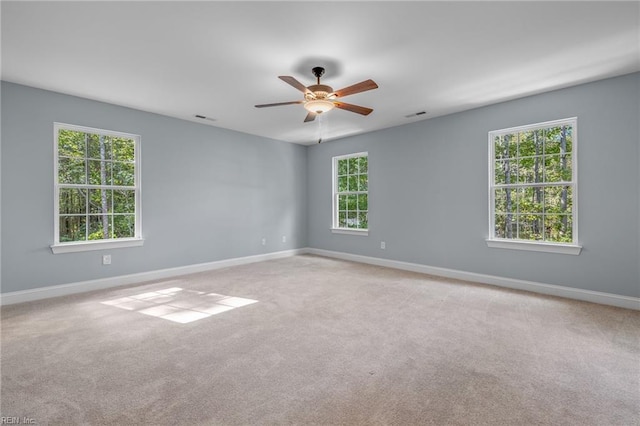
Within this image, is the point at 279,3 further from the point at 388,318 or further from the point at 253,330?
the point at 388,318

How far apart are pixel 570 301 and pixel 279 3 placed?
4492 mm

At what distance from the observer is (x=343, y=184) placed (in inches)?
262

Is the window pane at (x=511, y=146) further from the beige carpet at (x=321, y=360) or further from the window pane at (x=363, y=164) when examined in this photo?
the window pane at (x=363, y=164)

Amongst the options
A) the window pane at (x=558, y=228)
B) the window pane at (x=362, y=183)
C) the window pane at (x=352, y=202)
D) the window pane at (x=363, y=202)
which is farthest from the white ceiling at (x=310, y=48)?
the window pane at (x=352, y=202)

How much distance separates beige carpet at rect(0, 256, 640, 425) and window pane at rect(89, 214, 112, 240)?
3.03 ft

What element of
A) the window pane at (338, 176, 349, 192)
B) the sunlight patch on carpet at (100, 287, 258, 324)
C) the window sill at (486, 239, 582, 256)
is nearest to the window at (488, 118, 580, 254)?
the window sill at (486, 239, 582, 256)

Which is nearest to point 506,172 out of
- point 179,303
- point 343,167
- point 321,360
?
point 343,167

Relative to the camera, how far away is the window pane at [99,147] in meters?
4.22

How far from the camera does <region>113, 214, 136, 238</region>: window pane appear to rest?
14.5 ft

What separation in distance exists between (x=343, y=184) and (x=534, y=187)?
3563 mm

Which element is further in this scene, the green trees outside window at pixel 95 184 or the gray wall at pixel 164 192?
the green trees outside window at pixel 95 184

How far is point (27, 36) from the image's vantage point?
2.58 m

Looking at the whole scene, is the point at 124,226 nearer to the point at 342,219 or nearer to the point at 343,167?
the point at 342,219

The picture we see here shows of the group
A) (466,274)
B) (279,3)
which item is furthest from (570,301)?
(279,3)
